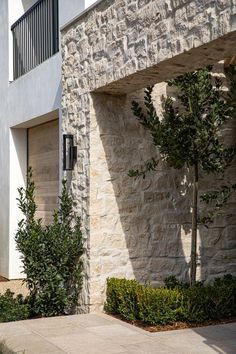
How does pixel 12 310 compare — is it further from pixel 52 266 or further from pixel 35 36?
pixel 35 36

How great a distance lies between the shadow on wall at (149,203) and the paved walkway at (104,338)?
3.39 feet

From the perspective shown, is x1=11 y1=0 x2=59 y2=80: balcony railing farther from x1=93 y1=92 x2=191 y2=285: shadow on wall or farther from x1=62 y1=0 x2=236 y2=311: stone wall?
x1=93 y1=92 x2=191 y2=285: shadow on wall

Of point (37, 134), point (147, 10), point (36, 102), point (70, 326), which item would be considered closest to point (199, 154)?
point (147, 10)

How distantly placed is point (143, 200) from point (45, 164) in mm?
2876

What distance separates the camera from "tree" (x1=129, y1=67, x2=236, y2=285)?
253 inches

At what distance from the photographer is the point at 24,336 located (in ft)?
18.8

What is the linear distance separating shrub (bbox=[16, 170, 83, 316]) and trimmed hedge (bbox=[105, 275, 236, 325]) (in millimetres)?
532

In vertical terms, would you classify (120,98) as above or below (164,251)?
above

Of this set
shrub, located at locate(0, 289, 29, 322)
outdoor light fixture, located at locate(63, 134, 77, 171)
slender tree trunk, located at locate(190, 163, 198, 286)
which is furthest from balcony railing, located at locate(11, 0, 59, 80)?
shrub, located at locate(0, 289, 29, 322)

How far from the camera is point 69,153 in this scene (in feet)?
23.6

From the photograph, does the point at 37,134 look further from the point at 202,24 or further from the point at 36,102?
the point at 202,24

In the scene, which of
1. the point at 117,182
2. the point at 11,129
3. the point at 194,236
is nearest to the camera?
→ the point at 194,236

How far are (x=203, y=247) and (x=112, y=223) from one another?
4.11 feet

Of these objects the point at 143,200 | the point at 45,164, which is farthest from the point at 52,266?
the point at 45,164
